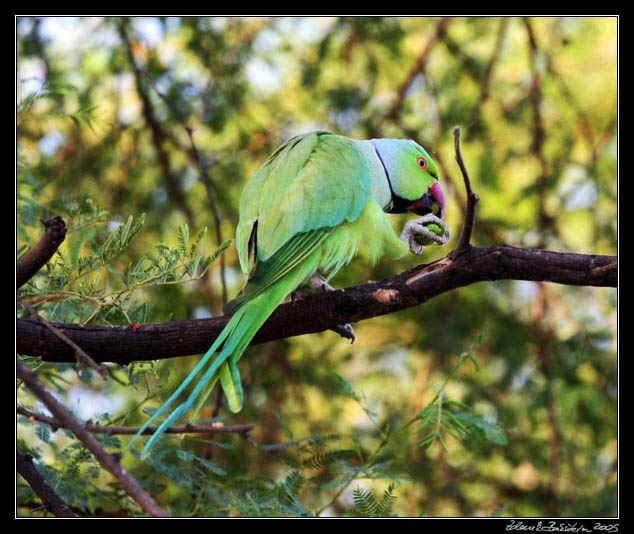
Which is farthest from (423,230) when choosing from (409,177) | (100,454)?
(100,454)

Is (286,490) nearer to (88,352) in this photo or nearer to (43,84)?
(88,352)

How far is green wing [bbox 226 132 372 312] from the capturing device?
2.83 m

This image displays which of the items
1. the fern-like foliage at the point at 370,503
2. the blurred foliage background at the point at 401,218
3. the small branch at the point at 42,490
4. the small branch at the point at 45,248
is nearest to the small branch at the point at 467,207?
the fern-like foliage at the point at 370,503

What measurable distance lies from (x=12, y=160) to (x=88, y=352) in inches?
37.9

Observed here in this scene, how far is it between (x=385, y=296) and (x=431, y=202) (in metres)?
1.42

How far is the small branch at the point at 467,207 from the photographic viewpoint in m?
2.15

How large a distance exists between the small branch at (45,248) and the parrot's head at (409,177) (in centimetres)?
209

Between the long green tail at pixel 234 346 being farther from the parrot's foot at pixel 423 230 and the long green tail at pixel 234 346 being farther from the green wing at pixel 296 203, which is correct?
the parrot's foot at pixel 423 230

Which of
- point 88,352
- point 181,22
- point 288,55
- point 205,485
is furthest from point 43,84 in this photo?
point 288,55

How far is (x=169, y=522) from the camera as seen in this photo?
99.3 inches

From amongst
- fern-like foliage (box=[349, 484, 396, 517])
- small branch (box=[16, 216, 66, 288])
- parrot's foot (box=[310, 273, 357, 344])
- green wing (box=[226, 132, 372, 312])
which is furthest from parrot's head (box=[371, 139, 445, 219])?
small branch (box=[16, 216, 66, 288])

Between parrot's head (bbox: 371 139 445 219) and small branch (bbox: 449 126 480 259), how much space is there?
1.31 metres

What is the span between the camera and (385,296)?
8.55 feet

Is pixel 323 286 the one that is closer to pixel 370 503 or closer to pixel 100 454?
pixel 370 503
